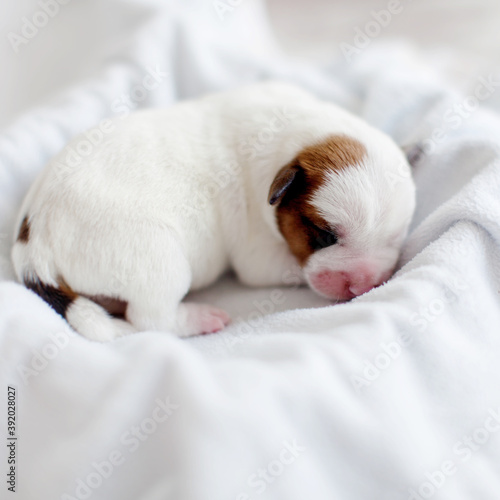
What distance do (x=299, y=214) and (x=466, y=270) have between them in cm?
50

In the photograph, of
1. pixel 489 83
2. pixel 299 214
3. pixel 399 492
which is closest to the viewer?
pixel 399 492

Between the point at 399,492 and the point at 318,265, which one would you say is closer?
the point at 399,492

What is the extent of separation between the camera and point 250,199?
174 centimetres

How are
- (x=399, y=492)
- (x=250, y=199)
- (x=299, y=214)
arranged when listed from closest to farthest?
(x=399, y=492) → (x=299, y=214) → (x=250, y=199)

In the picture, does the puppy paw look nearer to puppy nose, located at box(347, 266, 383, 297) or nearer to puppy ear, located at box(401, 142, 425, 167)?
puppy nose, located at box(347, 266, 383, 297)

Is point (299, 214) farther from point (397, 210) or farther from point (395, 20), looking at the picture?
point (395, 20)

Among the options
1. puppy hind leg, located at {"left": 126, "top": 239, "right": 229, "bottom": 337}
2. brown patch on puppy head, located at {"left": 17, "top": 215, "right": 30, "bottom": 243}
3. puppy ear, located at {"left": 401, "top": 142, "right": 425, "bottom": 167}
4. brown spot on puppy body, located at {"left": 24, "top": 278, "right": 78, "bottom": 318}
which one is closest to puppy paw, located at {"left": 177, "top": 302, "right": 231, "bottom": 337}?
puppy hind leg, located at {"left": 126, "top": 239, "right": 229, "bottom": 337}

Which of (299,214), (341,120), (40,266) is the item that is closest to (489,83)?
(341,120)

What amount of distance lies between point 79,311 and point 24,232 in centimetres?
29

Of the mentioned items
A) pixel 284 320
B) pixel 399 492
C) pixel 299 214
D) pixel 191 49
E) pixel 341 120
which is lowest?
pixel 399 492

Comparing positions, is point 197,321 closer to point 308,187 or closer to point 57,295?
point 57,295

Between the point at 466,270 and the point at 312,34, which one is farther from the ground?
the point at 312,34

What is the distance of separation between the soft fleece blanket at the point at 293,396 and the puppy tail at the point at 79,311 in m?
0.05

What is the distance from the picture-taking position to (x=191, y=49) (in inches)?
95.9
